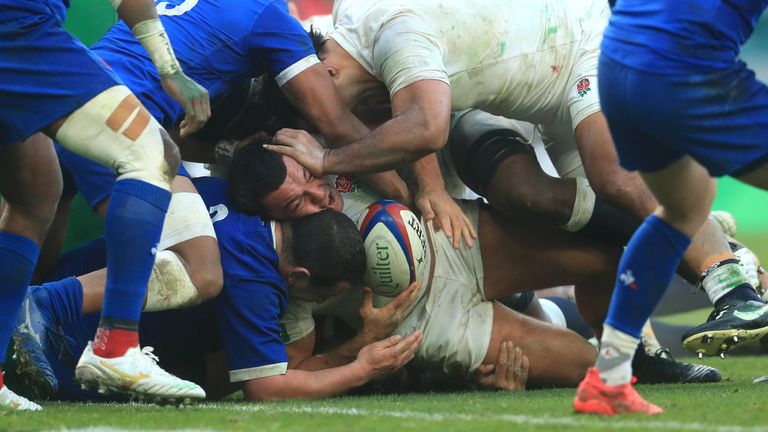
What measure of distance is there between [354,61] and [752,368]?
2486 millimetres

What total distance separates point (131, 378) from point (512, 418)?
3.56 feet

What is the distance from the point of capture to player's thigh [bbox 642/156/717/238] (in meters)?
3.02

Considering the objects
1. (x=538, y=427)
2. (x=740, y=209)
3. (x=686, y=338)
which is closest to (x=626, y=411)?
(x=538, y=427)

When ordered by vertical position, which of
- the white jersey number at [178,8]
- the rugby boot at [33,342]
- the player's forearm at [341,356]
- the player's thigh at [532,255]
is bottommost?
the player's forearm at [341,356]

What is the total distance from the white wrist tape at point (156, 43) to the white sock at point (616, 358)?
1.51 meters

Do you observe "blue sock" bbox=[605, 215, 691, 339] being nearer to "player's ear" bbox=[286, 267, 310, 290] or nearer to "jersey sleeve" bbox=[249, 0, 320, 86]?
"player's ear" bbox=[286, 267, 310, 290]

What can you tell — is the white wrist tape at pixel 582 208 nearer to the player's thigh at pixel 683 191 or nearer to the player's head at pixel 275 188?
the player's head at pixel 275 188

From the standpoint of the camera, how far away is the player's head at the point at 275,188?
4.30 metres

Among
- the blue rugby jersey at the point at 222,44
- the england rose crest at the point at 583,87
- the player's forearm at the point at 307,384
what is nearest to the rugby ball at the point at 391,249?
the player's forearm at the point at 307,384

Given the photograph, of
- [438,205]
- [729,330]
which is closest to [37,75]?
[438,205]

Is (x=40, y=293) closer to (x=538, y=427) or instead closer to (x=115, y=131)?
(x=115, y=131)

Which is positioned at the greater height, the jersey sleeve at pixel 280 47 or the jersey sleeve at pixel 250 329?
the jersey sleeve at pixel 280 47

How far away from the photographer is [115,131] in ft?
10.7

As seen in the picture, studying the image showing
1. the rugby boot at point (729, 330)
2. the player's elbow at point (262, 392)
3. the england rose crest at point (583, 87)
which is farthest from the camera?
the england rose crest at point (583, 87)
